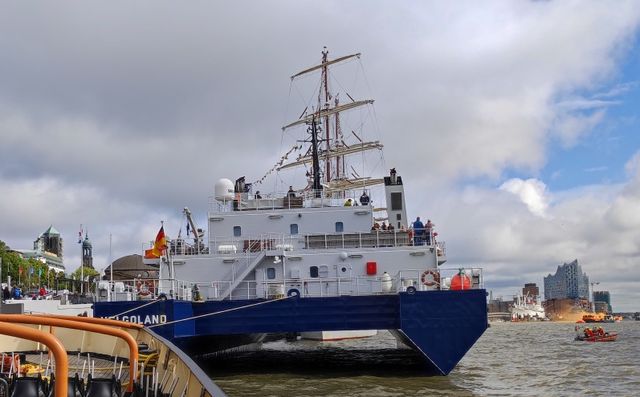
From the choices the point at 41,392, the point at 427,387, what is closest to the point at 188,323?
the point at 427,387

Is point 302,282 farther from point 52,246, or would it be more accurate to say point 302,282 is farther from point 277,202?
point 52,246

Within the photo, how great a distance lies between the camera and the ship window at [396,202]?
28250 millimetres

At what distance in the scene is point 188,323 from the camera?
1973 cm

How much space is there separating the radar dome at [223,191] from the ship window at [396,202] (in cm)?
666

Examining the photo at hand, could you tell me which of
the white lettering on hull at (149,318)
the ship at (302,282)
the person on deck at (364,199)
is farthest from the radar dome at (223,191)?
the white lettering on hull at (149,318)

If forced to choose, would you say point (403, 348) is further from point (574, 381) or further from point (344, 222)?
point (574, 381)

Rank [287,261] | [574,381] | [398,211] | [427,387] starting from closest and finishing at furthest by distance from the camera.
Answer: [427,387], [574,381], [287,261], [398,211]

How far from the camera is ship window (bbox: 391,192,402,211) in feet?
92.7

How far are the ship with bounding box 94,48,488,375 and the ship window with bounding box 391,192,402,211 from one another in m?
0.04

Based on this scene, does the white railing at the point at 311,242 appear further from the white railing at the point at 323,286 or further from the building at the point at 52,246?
the building at the point at 52,246

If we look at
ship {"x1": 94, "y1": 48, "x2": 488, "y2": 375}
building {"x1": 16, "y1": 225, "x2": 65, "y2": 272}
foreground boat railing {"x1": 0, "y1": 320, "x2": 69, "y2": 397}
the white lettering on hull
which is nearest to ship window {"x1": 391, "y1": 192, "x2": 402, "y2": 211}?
ship {"x1": 94, "y1": 48, "x2": 488, "y2": 375}

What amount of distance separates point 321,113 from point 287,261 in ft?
63.2

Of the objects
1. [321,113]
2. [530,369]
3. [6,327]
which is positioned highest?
[321,113]

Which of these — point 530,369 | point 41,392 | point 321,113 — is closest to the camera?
point 41,392
